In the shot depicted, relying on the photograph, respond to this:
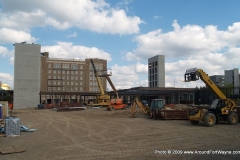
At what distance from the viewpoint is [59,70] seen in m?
138

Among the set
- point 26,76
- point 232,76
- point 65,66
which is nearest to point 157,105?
point 26,76

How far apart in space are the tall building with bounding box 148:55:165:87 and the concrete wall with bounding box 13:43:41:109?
50.0 meters

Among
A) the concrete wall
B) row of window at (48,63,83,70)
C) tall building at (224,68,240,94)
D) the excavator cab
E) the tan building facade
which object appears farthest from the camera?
row of window at (48,63,83,70)

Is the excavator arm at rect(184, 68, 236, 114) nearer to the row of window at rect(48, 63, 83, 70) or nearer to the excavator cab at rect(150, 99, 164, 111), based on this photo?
the excavator cab at rect(150, 99, 164, 111)

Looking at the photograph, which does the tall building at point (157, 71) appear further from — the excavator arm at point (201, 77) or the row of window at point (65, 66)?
the excavator arm at point (201, 77)

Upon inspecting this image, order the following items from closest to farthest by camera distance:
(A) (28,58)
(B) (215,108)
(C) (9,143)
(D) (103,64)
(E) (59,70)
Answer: (C) (9,143) → (B) (215,108) → (A) (28,58) → (E) (59,70) → (D) (103,64)

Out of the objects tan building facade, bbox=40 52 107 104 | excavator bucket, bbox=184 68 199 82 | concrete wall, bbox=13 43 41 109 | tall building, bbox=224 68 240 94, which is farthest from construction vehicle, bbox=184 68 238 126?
tan building facade, bbox=40 52 107 104

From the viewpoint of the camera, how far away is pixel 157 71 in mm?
→ 102375

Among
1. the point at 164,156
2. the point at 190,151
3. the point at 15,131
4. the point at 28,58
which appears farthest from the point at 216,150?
the point at 28,58

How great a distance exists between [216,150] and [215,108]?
10.7 metres

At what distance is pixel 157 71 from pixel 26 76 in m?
53.5

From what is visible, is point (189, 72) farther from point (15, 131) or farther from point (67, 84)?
point (67, 84)

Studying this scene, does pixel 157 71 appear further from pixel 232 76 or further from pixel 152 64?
pixel 232 76

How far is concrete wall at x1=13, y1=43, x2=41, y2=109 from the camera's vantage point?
6838 cm
